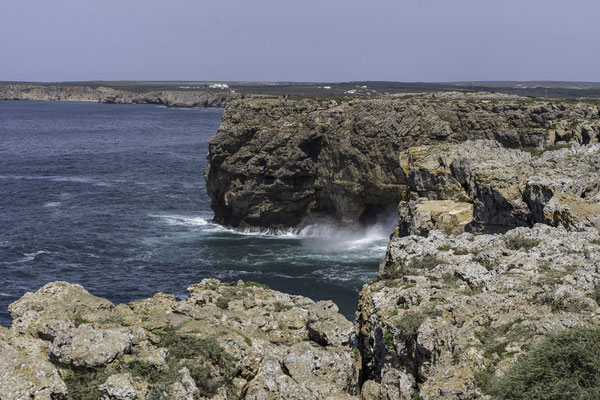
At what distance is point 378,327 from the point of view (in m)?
17.6

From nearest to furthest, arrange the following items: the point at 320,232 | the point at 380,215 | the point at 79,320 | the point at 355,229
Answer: the point at 79,320 < the point at 355,229 < the point at 320,232 < the point at 380,215

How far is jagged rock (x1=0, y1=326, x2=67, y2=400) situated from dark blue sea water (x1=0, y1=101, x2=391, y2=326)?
30787 mm

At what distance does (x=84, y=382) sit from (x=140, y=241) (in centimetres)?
5248

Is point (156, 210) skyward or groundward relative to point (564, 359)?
groundward

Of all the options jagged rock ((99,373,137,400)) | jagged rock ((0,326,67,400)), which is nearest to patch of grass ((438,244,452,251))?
jagged rock ((99,373,137,400))

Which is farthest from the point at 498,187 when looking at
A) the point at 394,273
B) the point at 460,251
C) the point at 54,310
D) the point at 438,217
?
the point at 54,310

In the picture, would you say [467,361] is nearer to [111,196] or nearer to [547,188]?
[547,188]

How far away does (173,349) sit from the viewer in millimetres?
14008

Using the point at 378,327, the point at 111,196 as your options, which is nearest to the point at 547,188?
the point at 378,327

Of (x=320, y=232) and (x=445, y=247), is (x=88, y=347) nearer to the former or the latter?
(x=445, y=247)

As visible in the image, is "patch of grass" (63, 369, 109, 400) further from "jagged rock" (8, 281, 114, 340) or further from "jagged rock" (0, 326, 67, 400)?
"jagged rock" (8, 281, 114, 340)

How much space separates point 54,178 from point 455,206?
80.5m

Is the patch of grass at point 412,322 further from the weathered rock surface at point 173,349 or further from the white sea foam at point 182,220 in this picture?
the white sea foam at point 182,220

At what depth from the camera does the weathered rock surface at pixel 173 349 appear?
12.4 metres
